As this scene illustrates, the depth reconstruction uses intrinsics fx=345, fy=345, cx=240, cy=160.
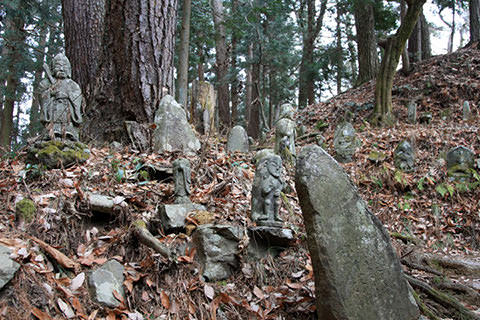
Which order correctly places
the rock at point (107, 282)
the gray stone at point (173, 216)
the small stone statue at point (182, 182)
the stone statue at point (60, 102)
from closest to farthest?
1. the rock at point (107, 282)
2. the gray stone at point (173, 216)
3. the small stone statue at point (182, 182)
4. the stone statue at point (60, 102)

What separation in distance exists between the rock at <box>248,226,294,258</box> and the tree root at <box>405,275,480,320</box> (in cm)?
126

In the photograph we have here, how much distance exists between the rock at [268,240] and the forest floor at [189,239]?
3.5 inches

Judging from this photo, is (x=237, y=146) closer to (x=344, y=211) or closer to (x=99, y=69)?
(x=99, y=69)

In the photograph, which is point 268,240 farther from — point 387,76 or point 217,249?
point 387,76

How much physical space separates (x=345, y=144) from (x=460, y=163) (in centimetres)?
219

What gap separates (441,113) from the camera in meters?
9.70

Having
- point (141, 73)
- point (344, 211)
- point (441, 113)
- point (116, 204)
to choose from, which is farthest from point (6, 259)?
point (441, 113)

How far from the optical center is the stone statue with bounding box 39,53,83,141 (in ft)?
15.9

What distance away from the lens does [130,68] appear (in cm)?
585

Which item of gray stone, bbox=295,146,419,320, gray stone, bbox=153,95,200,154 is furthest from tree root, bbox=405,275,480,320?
gray stone, bbox=153,95,200,154

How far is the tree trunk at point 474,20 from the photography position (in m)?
13.7

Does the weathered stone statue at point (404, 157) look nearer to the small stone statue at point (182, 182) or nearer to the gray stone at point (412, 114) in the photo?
the gray stone at point (412, 114)

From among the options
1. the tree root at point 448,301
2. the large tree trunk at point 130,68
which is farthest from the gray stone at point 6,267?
the tree root at point 448,301

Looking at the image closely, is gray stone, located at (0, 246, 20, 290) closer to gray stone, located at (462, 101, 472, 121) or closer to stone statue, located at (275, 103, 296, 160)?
stone statue, located at (275, 103, 296, 160)
